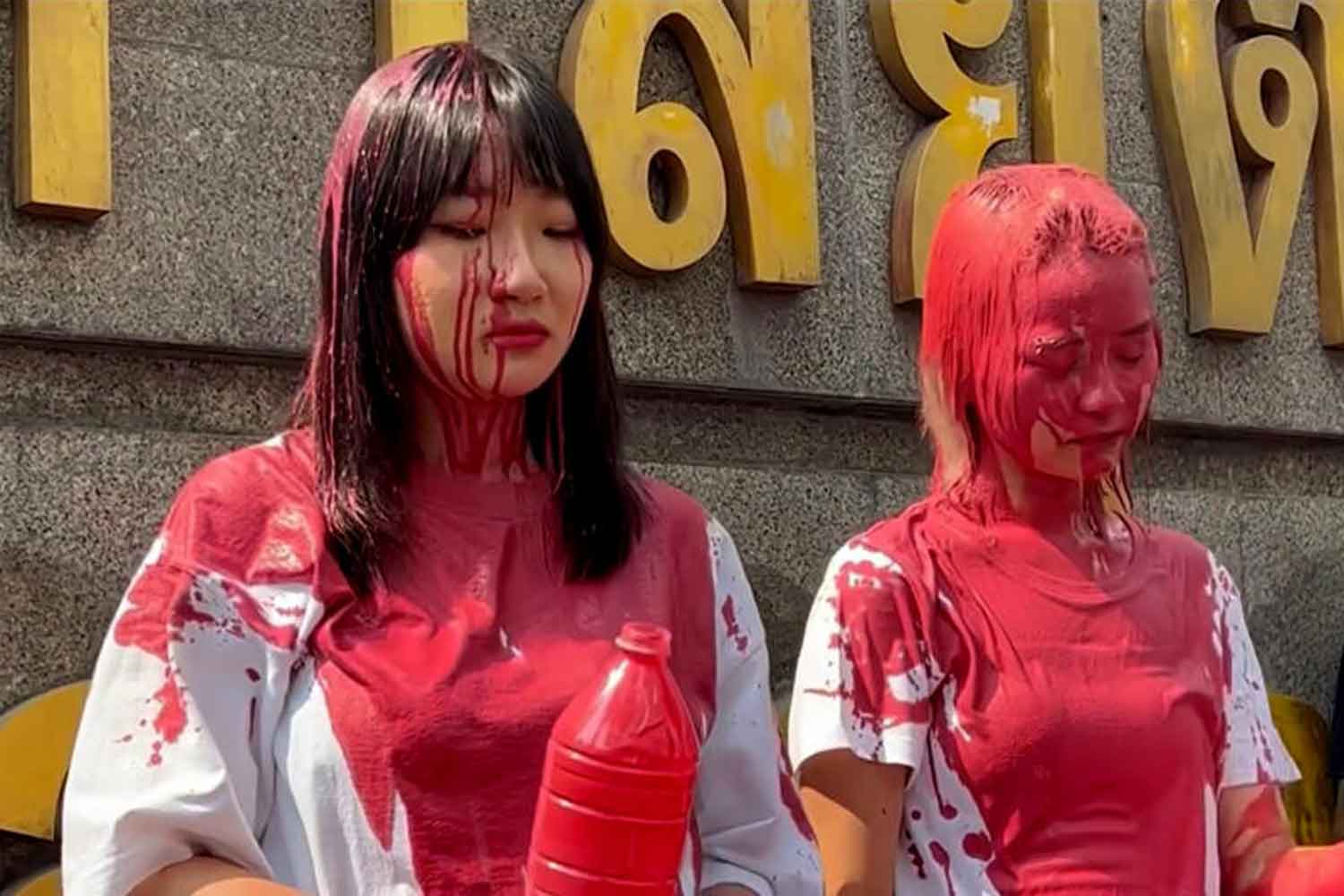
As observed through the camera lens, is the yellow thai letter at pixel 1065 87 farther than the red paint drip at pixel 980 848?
Yes

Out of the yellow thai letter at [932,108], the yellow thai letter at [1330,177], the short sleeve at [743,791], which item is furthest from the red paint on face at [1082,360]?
the yellow thai letter at [1330,177]

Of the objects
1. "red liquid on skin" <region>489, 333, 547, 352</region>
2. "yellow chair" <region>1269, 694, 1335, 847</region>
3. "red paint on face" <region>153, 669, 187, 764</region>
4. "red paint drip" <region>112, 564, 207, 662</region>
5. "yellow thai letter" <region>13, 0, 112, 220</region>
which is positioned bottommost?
"yellow chair" <region>1269, 694, 1335, 847</region>

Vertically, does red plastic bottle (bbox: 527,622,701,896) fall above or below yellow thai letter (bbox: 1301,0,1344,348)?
below

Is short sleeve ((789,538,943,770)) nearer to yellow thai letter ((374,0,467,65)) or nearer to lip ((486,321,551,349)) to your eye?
lip ((486,321,551,349))

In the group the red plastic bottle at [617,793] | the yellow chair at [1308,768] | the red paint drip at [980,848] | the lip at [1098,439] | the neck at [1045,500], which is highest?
the lip at [1098,439]

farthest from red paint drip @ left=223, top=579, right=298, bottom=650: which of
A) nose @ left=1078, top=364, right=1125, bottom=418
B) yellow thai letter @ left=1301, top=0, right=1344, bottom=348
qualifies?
yellow thai letter @ left=1301, top=0, right=1344, bottom=348

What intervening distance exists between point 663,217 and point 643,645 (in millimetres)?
2309

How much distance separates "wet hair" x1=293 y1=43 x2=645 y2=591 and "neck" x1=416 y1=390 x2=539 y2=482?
0.02m

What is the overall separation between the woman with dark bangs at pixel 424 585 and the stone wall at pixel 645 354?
147cm

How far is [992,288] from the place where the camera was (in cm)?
237

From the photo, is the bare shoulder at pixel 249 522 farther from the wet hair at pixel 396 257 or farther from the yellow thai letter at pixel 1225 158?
the yellow thai letter at pixel 1225 158

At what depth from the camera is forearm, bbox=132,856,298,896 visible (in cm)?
168

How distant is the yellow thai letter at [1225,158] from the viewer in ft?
14.7

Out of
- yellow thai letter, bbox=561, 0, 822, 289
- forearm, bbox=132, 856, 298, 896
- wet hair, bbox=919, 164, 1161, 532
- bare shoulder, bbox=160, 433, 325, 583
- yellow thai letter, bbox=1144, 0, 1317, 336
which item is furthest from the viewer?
yellow thai letter, bbox=1144, 0, 1317, 336
